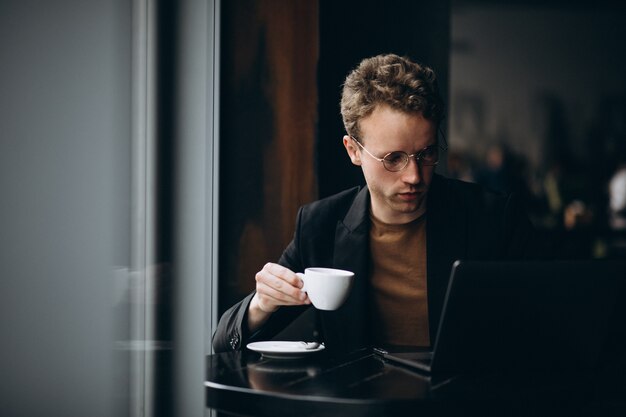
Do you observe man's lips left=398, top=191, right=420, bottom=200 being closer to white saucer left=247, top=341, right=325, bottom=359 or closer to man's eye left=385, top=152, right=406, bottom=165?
man's eye left=385, top=152, right=406, bottom=165

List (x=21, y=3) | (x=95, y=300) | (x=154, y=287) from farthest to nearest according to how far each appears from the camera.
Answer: (x=154, y=287)
(x=95, y=300)
(x=21, y=3)

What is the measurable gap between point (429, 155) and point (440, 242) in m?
0.26

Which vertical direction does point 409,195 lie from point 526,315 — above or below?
above

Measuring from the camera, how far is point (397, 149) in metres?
1.79

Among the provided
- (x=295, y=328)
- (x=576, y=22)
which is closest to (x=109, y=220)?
(x=295, y=328)

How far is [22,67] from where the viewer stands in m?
1.36

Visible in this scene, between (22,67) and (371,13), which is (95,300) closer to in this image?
(22,67)

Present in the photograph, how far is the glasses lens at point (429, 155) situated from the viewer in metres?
1.79

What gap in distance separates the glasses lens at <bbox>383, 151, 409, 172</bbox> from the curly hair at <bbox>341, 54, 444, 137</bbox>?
0.12m

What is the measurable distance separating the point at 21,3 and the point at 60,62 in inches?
5.4

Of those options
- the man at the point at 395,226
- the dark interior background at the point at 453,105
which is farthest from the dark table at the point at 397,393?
the dark interior background at the point at 453,105

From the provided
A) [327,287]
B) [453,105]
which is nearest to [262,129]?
[327,287]

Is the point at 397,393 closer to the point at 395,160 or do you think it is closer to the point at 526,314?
the point at 526,314

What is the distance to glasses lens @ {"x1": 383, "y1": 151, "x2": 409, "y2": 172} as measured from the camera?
70.4 inches
